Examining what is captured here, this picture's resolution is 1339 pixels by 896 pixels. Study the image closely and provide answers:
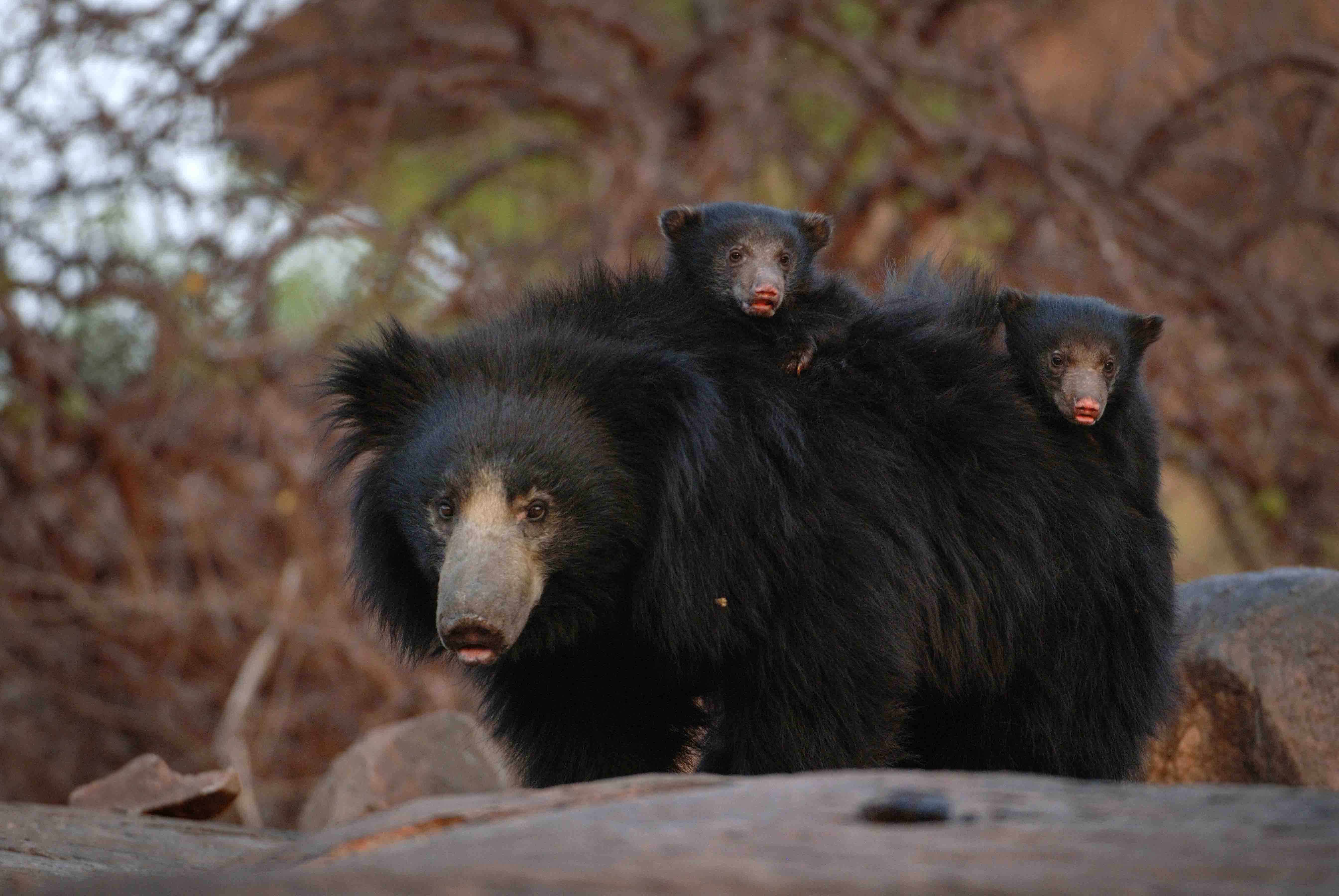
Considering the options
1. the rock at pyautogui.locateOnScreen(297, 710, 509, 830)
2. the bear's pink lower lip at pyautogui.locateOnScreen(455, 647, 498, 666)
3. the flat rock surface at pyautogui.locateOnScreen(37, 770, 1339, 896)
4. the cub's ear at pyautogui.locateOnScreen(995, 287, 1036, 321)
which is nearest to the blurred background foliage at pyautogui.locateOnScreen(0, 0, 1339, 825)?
the rock at pyautogui.locateOnScreen(297, 710, 509, 830)

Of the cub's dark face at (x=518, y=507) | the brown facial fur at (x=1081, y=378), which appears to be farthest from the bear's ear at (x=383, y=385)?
the brown facial fur at (x=1081, y=378)

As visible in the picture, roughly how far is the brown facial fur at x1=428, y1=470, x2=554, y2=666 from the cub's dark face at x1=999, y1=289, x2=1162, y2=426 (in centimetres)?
129

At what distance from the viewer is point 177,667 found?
717cm

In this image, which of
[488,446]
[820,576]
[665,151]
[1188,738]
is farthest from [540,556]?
[665,151]

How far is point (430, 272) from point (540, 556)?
458cm

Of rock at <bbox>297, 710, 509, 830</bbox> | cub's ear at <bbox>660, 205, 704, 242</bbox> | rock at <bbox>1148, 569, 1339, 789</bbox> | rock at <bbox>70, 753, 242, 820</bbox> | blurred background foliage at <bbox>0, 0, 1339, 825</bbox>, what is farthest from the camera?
blurred background foliage at <bbox>0, 0, 1339, 825</bbox>

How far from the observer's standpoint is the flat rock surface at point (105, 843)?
296 centimetres

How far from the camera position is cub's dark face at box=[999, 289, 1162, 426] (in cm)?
351

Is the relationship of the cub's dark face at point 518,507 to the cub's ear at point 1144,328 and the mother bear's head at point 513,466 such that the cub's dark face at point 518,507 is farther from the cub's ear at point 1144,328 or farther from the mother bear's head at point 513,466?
the cub's ear at point 1144,328

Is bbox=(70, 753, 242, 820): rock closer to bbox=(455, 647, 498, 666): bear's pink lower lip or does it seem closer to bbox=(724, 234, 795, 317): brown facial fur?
bbox=(455, 647, 498, 666): bear's pink lower lip

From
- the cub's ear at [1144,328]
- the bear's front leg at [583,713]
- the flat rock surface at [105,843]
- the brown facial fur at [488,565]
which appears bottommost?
the flat rock surface at [105,843]

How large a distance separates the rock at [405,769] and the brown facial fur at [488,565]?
5.02 feet

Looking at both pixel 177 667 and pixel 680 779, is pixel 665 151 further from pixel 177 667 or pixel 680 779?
pixel 680 779

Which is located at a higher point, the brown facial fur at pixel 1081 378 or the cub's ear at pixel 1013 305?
the cub's ear at pixel 1013 305
